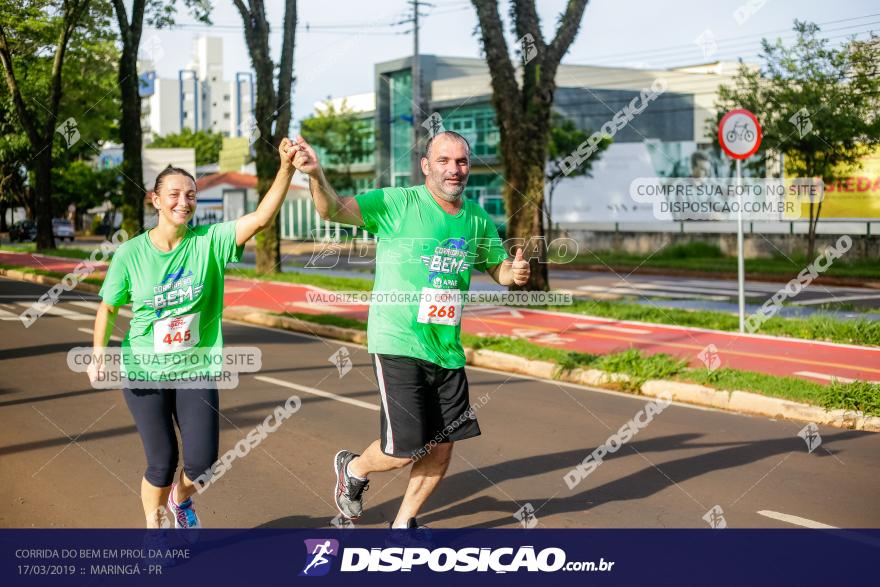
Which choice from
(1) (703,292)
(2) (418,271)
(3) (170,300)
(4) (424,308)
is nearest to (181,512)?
(3) (170,300)

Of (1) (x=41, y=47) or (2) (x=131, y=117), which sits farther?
(1) (x=41, y=47)

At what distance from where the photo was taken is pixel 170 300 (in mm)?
4613

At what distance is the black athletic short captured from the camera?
4.69m

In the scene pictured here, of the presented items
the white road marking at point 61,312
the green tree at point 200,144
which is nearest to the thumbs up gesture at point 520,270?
the white road marking at point 61,312

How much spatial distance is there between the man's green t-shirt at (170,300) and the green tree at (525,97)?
12018mm

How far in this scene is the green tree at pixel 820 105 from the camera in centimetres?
2503

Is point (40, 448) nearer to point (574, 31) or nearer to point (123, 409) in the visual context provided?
point (123, 409)

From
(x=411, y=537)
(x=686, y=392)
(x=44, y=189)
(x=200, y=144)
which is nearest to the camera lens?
(x=411, y=537)

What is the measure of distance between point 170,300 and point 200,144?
276 feet

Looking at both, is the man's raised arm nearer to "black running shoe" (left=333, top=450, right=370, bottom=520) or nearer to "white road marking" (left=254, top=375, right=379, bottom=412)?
"black running shoe" (left=333, top=450, right=370, bottom=520)

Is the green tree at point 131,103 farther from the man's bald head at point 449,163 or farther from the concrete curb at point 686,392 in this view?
the man's bald head at point 449,163

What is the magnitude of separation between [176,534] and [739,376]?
6.44 m

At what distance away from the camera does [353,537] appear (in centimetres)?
503

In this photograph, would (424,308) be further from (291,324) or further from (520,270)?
(291,324)
